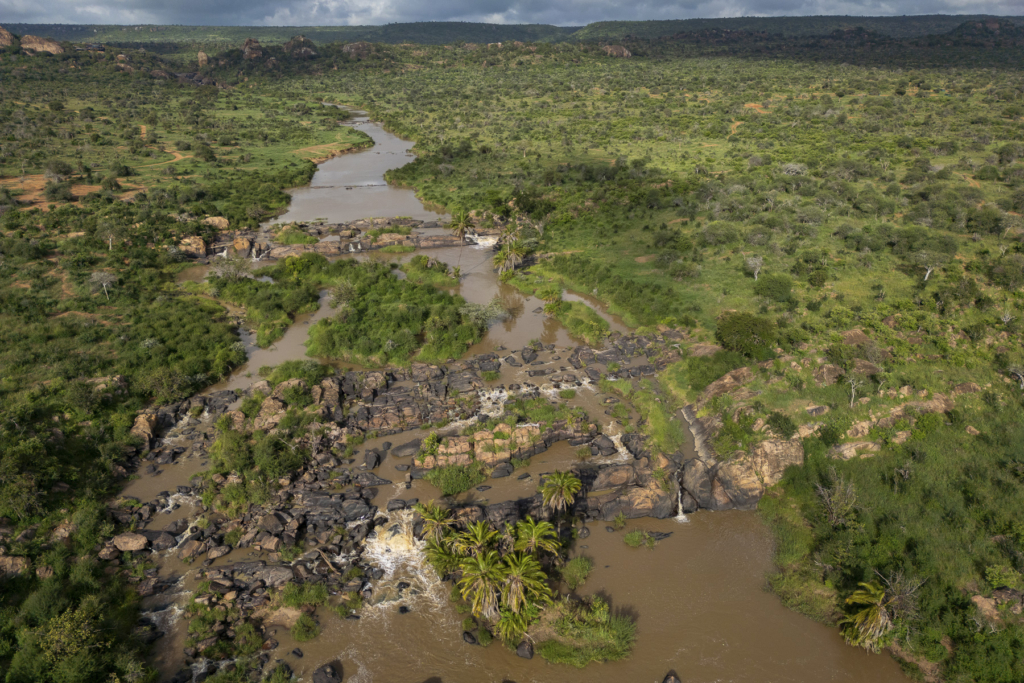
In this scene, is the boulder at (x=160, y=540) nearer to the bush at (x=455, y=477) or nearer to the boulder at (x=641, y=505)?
the bush at (x=455, y=477)

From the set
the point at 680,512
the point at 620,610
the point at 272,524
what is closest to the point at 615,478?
the point at 680,512

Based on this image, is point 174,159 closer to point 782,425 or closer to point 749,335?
point 749,335

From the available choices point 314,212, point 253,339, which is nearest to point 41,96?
point 314,212

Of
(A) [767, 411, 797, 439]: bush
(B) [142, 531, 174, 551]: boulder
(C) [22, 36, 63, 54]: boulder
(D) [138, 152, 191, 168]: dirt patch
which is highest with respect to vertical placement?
(C) [22, 36, 63, 54]: boulder

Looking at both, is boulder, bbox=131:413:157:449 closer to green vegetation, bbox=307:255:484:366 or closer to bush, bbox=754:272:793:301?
green vegetation, bbox=307:255:484:366

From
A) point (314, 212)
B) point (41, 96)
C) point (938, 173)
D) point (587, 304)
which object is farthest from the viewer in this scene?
point (41, 96)

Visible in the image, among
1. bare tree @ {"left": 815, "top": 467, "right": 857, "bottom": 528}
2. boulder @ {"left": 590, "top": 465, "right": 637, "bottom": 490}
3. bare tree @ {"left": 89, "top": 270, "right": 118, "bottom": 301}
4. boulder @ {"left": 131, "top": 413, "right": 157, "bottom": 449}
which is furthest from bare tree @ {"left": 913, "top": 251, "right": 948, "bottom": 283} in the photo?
bare tree @ {"left": 89, "top": 270, "right": 118, "bottom": 301}

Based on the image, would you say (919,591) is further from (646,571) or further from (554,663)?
(554,663)
